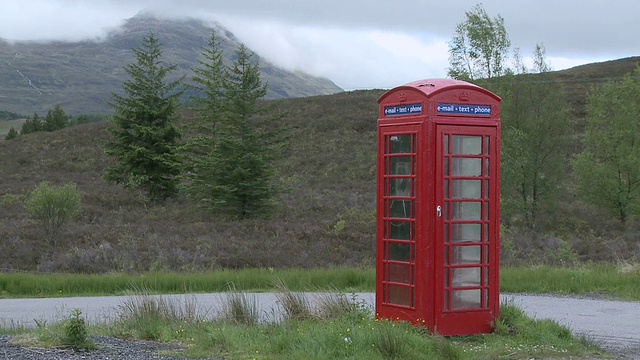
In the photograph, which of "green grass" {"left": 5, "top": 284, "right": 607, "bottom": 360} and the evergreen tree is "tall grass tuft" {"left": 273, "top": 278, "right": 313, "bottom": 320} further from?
the evergreen tree

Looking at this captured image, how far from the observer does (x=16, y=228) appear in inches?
963

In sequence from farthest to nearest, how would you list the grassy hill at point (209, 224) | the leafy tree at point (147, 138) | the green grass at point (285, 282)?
the leafy tree at point (147, 138)
the grassy hill at point (209, 224)
the green grass at point (285, 282)

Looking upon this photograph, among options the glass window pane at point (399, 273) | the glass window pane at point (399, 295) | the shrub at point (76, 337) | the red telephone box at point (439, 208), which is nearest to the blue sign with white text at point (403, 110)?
the red telephone box at point (439, 208)

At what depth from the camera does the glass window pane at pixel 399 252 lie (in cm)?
815

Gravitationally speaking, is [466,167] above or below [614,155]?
below

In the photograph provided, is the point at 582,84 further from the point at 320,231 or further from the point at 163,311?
the point at 163,311

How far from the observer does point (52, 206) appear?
22891 mm

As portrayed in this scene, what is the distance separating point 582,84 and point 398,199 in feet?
192

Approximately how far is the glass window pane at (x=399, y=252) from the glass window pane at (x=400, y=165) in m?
0.85

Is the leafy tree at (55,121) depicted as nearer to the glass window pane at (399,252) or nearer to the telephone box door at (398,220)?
the telephone box door at (398,220)

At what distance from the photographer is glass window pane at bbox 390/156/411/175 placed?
8.20 m

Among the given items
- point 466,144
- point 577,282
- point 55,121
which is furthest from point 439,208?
point 55,121

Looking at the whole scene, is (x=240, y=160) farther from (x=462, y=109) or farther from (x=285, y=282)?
(x=462, y=109)

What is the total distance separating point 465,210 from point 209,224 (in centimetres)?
1817
